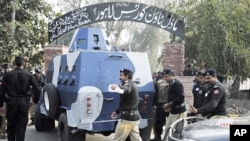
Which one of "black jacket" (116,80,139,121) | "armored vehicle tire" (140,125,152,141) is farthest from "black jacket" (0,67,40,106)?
"armored vehicle tire" (140,125,152,141)

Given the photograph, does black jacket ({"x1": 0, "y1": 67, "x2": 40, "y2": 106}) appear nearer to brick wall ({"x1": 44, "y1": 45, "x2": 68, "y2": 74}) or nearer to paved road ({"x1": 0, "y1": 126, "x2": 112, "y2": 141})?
paved road ({"x1": 0, "y1": 126, "x2": 112, "y2": 141})

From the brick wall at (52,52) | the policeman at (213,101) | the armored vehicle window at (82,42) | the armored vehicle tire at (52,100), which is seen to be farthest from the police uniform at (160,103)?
the brick wall at (52,52)

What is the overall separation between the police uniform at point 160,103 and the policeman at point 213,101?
1.58m

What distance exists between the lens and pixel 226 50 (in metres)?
15.8

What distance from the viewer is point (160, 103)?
328 inches

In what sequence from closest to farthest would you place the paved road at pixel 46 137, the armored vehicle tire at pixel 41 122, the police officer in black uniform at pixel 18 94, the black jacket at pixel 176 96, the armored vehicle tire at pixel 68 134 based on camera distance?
the police officer in black uniform at pixel 18 94 → the armored vehicle tire at pixel 68 134 → the black jacket at pixel 176 96 → the paved road at pixel 46 137 → the armored vehicle tire at pixel 41 122

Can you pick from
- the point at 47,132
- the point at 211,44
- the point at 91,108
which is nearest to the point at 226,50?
the point at 211,44

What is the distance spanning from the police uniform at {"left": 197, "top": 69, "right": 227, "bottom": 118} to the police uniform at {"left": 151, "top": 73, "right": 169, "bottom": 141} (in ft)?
5.27

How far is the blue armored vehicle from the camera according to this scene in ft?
23.0

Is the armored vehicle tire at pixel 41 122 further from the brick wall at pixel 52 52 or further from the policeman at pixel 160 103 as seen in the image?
the brick wall at pixel 52 52

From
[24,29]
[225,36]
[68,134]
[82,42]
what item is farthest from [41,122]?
[225,36]

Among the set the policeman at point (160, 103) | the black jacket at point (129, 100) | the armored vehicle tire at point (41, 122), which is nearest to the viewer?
the black jacket at point (129, 100)

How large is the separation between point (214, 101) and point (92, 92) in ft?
6.96

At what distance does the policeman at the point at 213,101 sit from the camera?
6.41m
